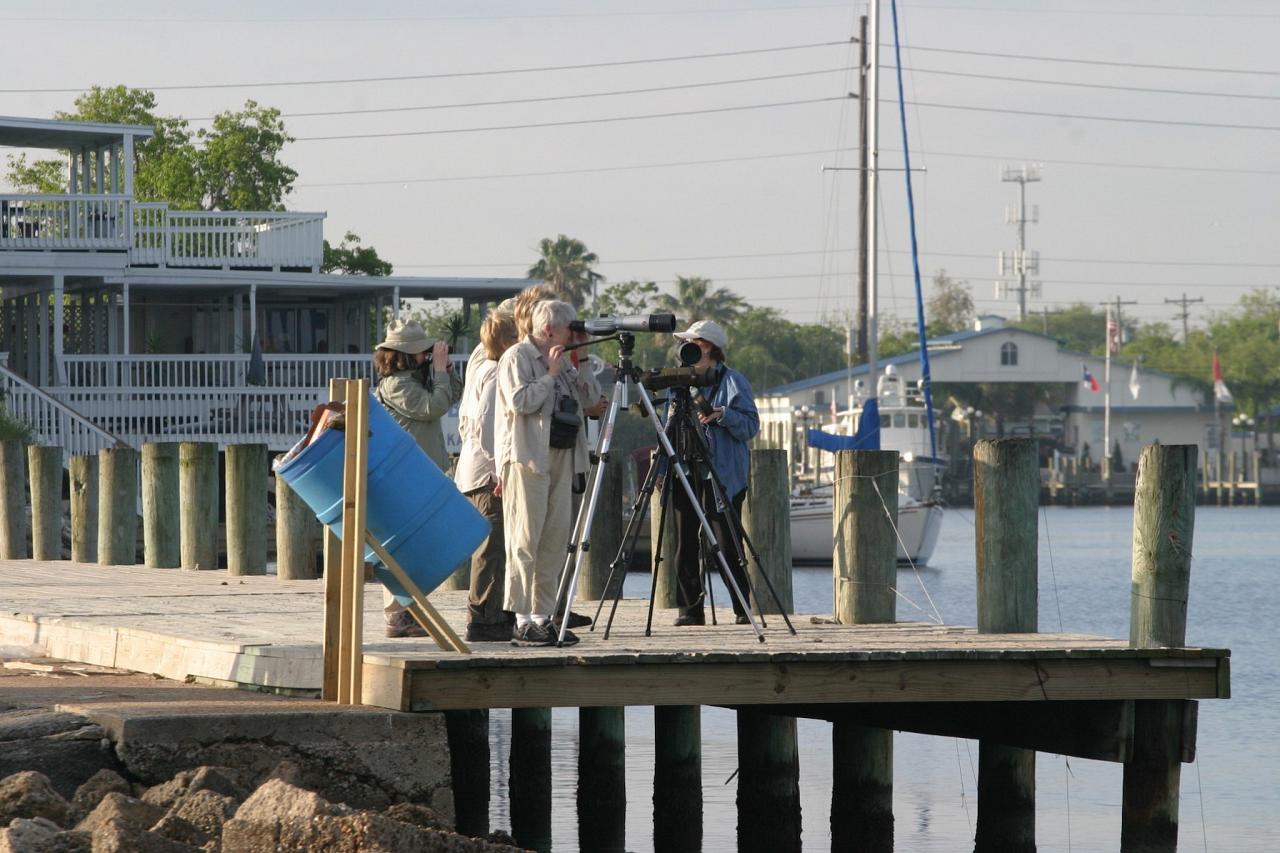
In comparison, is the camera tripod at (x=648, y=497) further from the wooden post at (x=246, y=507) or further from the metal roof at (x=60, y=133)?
the metal roof at (x=60, y=133)

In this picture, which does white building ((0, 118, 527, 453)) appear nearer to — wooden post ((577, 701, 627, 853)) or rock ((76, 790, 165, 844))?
wooden post ((577, 701, 627, 853))

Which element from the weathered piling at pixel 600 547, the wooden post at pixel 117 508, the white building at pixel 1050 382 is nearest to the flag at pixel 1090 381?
the white building at pixel 1050 382

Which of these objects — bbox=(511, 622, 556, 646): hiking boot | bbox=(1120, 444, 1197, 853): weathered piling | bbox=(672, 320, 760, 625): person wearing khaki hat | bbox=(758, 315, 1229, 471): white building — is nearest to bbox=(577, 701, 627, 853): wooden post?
bbox=(672, 320, 760, 625): person wearing khaki hat

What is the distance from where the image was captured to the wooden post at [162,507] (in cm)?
1711

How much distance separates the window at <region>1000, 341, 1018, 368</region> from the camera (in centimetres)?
9275

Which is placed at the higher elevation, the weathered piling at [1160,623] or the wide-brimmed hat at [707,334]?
the wide-brimmed hat at [707,334]

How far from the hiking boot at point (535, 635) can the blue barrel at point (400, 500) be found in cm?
87

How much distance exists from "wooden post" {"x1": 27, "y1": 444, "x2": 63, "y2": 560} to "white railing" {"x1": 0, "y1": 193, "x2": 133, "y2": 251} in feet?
49.3

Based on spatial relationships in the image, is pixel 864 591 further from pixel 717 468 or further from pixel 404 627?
pixel 404 627

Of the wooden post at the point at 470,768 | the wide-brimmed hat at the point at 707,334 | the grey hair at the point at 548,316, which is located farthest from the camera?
the wooden post at the point at 470,768

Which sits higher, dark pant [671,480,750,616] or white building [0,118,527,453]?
white building [0,118,527,453]

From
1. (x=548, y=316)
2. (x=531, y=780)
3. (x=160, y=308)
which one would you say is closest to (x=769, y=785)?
(x=531, y=780)

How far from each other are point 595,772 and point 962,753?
8378 mm

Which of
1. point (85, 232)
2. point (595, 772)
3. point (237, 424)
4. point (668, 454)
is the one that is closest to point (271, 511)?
point (237, 424)
